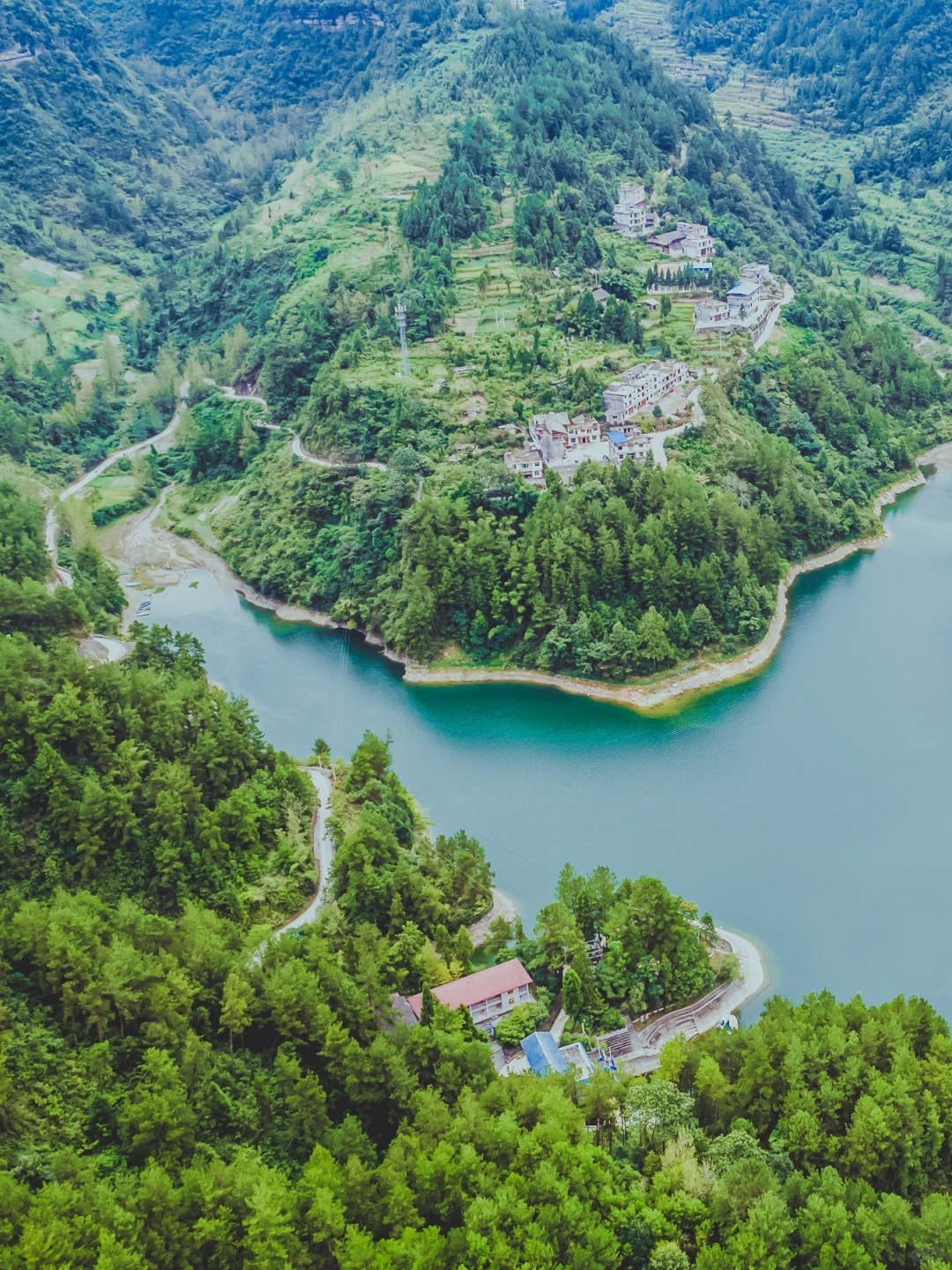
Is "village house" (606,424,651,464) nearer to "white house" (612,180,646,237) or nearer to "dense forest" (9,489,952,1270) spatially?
"dense forest" (9,489,952,1270)

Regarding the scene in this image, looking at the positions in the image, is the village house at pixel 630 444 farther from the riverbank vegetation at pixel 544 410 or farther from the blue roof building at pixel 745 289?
the blue roof building at pixel 745 289

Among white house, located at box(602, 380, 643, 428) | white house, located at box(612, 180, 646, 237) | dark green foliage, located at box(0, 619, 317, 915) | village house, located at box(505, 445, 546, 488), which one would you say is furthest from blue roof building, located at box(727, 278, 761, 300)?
dark green foliage, located at box(0, 619, 317, 915)

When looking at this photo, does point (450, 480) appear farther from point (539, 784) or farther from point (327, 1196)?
point (327, 1196)

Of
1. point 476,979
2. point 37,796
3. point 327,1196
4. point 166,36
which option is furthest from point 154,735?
point 166,36

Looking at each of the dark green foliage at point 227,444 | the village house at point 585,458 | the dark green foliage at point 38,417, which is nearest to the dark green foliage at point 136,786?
the village house at point 585,458

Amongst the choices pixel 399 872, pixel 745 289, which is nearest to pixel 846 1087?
pixel 399 872

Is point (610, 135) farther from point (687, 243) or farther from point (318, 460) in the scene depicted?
point (318, 460)
